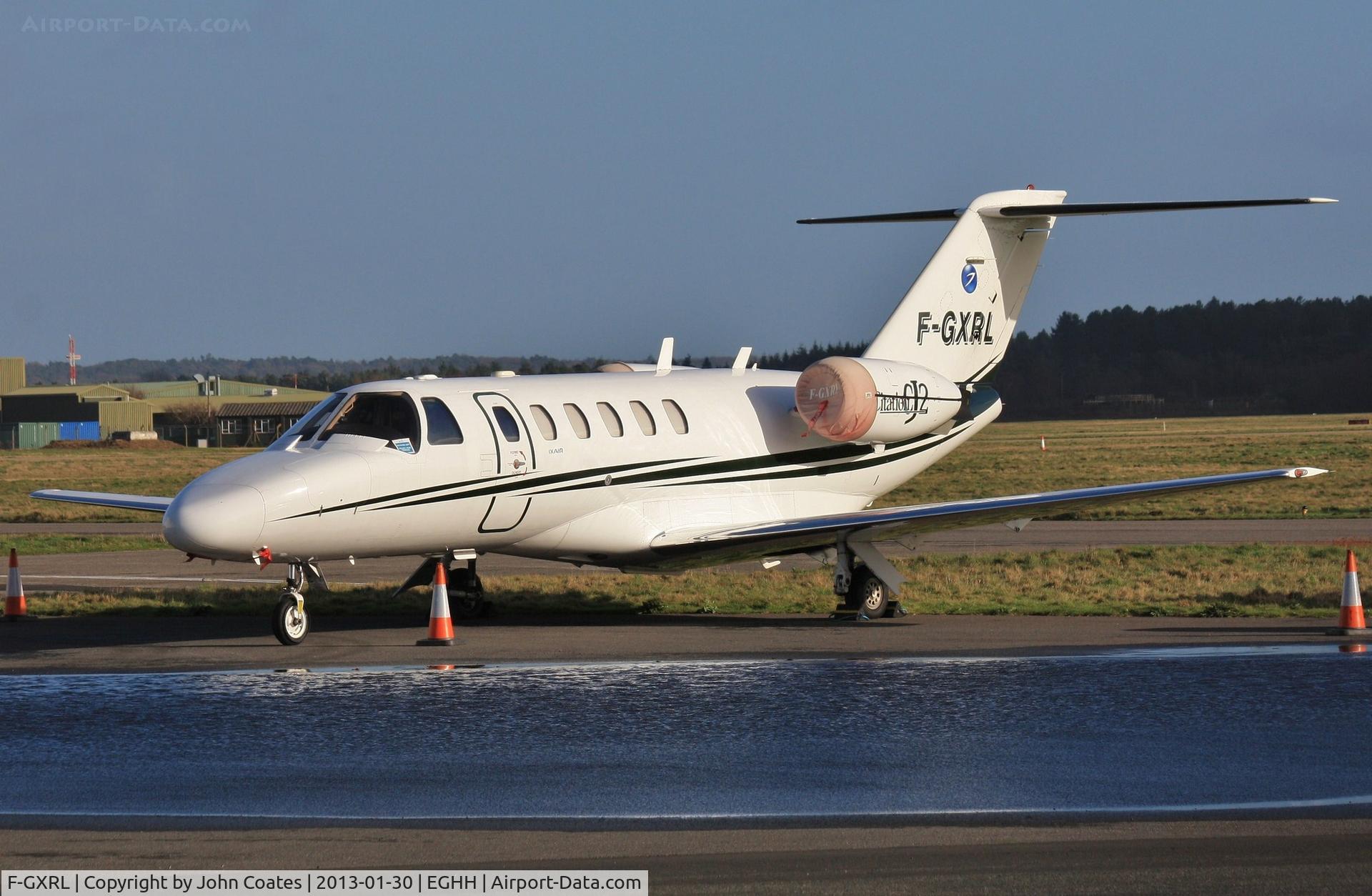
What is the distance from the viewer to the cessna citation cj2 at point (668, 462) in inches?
607

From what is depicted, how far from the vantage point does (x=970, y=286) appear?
2117 cm

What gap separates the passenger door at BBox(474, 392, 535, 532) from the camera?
55.0 feet

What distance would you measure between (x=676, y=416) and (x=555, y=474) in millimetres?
2103

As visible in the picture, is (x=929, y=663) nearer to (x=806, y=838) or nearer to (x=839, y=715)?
(x=839, y=715)

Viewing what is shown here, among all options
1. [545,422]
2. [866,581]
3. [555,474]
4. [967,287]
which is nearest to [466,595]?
[555,474]

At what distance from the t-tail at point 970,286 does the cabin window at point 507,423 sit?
5.47 m

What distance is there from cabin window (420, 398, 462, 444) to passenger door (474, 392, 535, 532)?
36 centimetres

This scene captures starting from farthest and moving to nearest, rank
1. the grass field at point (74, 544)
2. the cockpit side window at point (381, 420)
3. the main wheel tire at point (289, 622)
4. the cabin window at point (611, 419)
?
the grass field at point (74, 544), the cabin window at point (611, 419), the cockpit side window at point (381, 420), the main wheel tire at point (289, 622)

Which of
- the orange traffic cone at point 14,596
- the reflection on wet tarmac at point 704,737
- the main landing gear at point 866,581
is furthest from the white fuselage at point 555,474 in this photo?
the orange traffic cone at point 14,596

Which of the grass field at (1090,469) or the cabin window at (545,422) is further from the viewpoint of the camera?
the grass field at (1090,469)

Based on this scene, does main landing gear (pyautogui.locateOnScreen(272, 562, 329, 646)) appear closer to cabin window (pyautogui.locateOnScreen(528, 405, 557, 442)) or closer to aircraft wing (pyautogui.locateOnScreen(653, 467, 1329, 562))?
cabin window (pyautogui.locateOnScreen(528, 405, 557, 442))

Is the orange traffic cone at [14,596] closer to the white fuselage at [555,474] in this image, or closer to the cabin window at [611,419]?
the white fuselage at [555,474]

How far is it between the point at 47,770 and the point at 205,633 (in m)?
7.23

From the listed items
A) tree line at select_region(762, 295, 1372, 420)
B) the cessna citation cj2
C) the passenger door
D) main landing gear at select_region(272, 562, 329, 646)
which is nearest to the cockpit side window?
the cessna citation cj2
